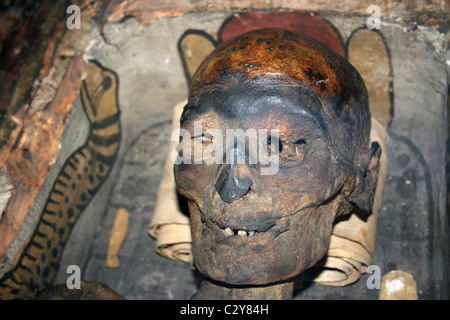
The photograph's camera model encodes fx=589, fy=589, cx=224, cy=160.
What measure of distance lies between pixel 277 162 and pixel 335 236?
62 centimetres

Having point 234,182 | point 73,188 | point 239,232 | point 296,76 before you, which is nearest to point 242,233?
point 239,232

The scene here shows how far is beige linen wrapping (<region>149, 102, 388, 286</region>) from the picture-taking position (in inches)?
95.0

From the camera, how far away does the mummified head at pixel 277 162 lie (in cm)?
194

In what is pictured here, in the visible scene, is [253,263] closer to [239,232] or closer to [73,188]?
[239,232]

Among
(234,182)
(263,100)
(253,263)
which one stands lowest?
(253,263)

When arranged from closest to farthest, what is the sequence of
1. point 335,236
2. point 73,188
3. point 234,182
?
Result: point 234,182 → point 335,236 → point 73,188

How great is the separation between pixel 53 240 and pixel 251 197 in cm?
112

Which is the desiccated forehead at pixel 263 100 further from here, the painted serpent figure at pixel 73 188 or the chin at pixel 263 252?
the painted serpent figure at pixel 73 188

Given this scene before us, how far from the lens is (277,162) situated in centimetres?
196

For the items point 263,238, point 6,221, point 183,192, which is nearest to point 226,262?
point 263,238

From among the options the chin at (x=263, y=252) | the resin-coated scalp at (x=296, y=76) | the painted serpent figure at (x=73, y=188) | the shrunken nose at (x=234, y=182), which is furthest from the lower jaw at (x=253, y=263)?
the painted serpent figure at (x=73, y=188)

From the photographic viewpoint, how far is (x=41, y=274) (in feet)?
8.39

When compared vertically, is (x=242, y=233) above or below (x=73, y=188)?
below

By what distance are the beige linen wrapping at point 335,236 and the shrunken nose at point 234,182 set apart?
0.64 meters
